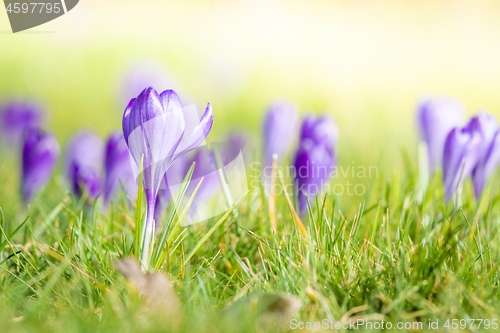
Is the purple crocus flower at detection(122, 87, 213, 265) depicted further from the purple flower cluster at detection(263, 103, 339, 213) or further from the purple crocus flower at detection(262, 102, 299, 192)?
the purple crocus flower at detection(262, 102, 299, 192)

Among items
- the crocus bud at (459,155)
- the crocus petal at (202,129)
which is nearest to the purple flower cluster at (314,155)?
the crocus bud at (459,155)

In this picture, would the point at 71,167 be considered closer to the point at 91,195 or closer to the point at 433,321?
the point at 91,195

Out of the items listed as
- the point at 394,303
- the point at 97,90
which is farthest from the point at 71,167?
the point at 97,90

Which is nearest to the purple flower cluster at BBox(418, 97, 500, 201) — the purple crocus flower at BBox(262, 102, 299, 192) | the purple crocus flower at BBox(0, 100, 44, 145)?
the purple crocus flower at BBox(262, 102, 299, 192)

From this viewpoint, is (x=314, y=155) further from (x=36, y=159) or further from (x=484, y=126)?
(x=36, y=159)

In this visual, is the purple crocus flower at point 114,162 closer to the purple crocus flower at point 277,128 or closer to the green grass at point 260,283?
the green grass at point 260,283

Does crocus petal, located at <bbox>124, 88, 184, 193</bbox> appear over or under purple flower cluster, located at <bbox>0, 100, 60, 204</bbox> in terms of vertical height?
over

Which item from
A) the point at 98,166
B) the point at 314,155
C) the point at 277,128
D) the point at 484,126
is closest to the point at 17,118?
the point at 98,166
